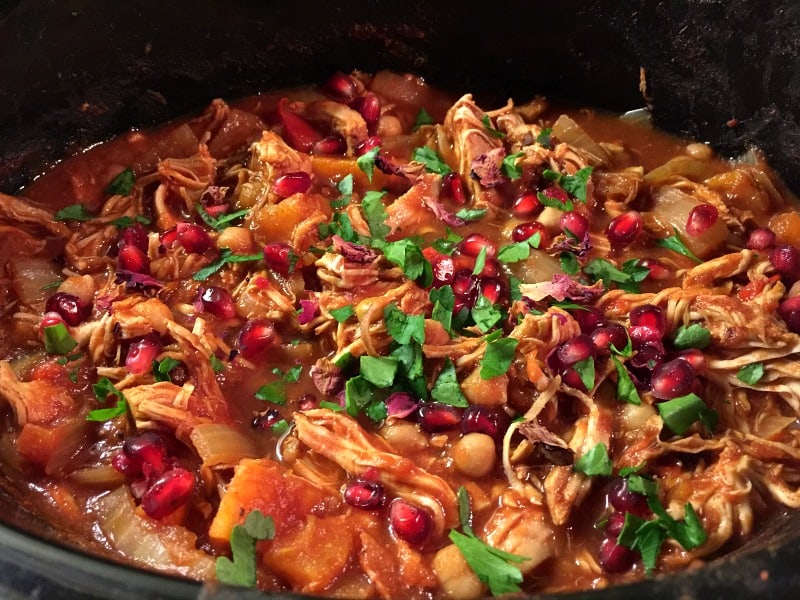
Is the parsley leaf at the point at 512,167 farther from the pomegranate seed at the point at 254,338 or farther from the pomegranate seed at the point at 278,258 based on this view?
the pomegranate seed at the point at 254,338

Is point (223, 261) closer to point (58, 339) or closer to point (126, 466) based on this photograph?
point (58, 339)

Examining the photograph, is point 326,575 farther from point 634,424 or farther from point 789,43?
point 789,43

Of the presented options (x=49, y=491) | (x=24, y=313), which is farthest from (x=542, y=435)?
(x=24, y=313)

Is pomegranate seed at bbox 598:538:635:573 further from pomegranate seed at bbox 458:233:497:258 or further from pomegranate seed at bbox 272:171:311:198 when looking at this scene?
pomegranate seed at bbox 272:171:311:198

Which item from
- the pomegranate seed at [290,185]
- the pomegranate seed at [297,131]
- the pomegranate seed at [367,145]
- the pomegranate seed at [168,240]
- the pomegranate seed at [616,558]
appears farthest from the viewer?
the pomegranate seed at [297,131]

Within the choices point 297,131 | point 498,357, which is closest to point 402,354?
point 498,357

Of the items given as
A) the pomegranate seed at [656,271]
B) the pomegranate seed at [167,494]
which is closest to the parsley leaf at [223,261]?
the pomegranate seed at [167,494]

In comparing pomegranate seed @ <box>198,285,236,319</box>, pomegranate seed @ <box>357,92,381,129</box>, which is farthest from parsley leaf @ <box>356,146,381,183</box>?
pomegranate seed @ <box>198,285,236,319</box>
